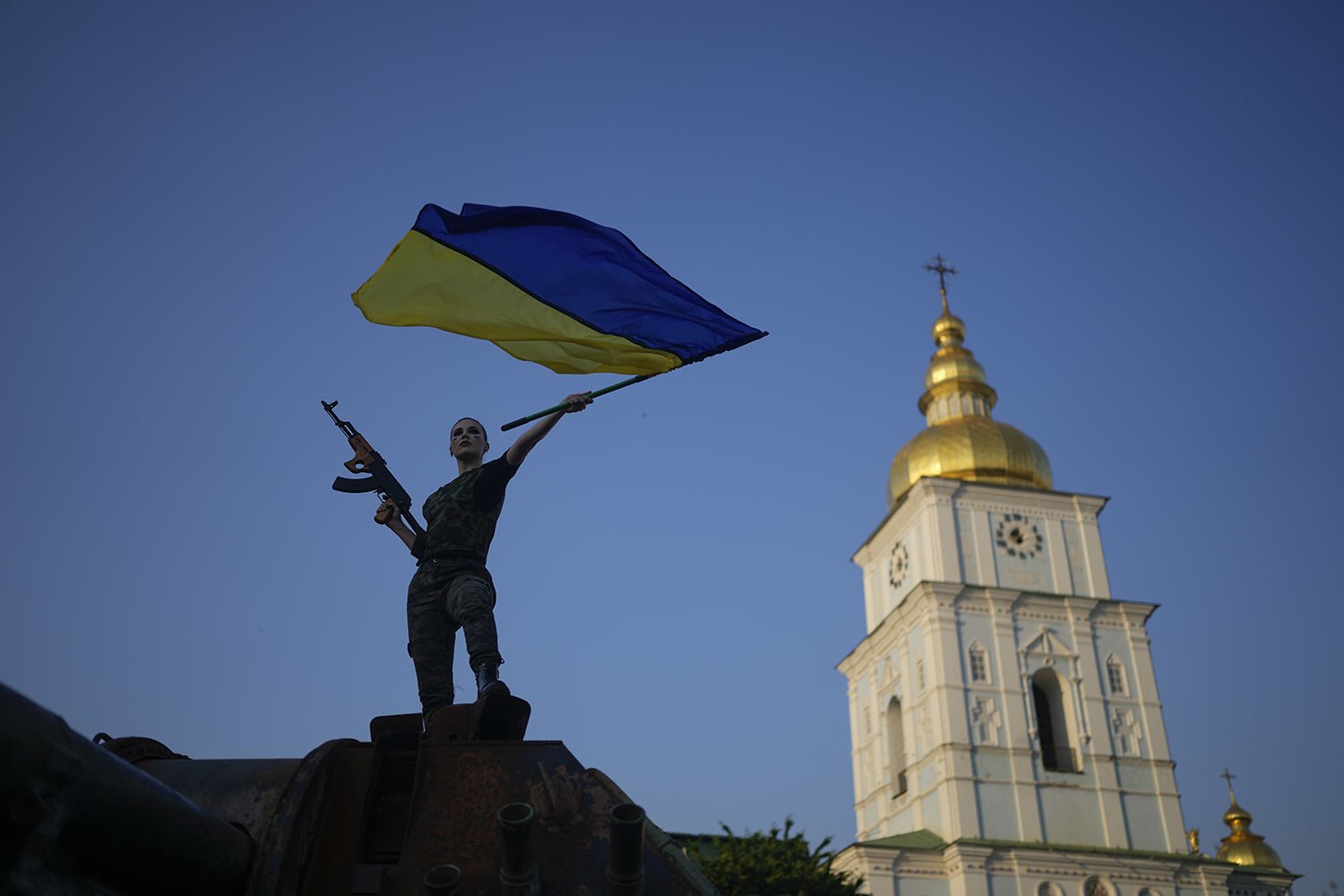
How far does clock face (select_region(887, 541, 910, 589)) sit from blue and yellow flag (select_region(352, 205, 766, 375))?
33307 millimetres

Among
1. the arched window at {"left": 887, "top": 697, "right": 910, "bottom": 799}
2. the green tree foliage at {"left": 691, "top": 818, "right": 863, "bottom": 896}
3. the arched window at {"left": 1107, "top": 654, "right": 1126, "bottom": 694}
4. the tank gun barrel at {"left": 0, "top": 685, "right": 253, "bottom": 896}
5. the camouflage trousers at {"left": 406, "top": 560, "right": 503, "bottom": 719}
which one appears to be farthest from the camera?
the arched window at {"left": 887, "top": 697, "right": 910, "bottom": 799}

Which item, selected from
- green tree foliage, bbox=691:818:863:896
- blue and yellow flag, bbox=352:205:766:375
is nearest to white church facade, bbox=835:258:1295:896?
green tree foliage, bbox=691:818:863:896

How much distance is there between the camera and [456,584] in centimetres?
521

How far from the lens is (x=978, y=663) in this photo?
35.8 meters

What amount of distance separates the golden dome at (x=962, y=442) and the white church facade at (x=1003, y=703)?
0.08 meters

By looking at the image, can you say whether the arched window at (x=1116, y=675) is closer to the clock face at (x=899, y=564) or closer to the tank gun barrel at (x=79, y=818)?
the clock face at (x=899, y=564)

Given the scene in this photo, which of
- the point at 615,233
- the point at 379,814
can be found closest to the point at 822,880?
the point at 615,233

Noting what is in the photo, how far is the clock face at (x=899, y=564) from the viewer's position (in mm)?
39688

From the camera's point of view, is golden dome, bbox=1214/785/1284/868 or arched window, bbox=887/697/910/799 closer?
arched window, bbox=887/697/910/799

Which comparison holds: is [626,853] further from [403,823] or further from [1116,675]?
[1116,675]

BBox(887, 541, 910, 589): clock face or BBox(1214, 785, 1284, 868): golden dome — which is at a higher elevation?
BBox(887, 541, 910, 589): clock face

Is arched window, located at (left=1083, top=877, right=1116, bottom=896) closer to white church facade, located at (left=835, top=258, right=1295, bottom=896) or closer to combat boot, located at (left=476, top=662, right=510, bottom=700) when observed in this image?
white church facade, located at (left=835, top=258, right=1295, bottom=896)

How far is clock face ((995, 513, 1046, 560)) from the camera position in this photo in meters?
38.3

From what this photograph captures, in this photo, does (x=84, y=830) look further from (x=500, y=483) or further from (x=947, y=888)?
(x=947, y=888)
